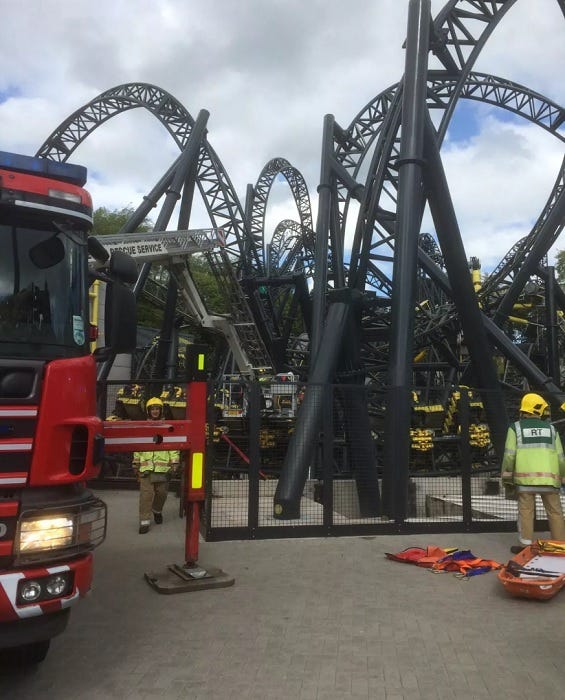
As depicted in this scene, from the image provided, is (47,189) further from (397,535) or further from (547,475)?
(397,535)

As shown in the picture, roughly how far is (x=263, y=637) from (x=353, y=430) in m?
4.35

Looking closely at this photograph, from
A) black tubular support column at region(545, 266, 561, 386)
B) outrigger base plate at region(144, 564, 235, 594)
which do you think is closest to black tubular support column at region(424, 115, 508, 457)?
outrigger base plate at region(144, 564, 235, 594)

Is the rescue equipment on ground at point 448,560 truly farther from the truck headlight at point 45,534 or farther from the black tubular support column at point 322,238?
the black tubular support column at point 322,238

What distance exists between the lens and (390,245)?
1198cm

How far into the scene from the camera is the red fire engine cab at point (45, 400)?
3.09 meters

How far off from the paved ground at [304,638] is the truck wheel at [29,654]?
88 mm

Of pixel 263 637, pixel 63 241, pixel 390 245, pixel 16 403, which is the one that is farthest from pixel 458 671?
pixel 390 245

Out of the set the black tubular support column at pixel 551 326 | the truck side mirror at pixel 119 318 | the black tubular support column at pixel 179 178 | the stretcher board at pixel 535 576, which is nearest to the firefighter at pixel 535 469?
the stretcher board at pixel 535 576

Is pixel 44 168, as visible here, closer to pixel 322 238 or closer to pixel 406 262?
pixel 406 262

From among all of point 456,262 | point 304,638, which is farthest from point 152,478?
point 456,262

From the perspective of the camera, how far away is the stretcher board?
5.16m

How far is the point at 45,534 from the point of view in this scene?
3.15 meters

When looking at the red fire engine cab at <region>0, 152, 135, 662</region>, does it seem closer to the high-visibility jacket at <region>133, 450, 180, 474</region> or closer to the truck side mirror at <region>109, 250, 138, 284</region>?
the truck side mirror at <region>109, 250, 138, 284</region>

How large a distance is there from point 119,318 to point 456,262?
27.7 ft
